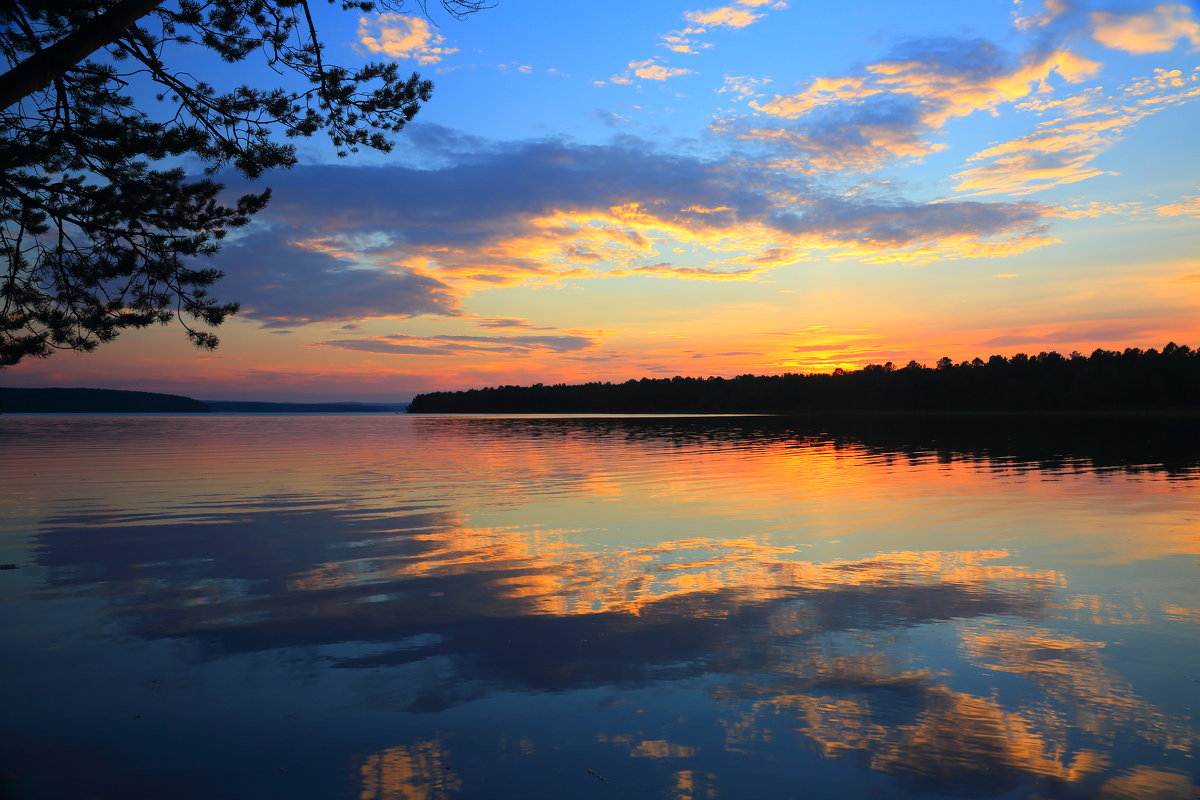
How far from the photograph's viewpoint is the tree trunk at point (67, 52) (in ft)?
26.5

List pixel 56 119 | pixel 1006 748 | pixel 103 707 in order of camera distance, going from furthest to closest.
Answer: pixel 56 119
pixel 103 707
pixel 1006 748

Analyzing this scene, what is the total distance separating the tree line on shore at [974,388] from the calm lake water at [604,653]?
13480cm

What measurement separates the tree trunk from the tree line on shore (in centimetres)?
15048

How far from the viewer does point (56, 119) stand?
9.78 metres

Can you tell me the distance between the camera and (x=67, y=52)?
8.29 metres

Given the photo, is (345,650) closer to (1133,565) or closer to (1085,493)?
(1133,565)

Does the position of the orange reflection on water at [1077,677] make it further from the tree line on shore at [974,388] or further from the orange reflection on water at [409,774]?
the tree line on shore at [974,388]

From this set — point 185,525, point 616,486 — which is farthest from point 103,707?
point 616,486

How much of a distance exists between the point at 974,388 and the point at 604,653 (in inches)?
6141

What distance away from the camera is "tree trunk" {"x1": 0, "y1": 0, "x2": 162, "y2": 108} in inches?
317

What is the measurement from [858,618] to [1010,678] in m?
2.15

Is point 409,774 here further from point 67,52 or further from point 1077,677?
point 67,52

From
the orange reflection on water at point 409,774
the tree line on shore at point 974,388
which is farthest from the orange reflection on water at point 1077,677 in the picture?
the tree line on shore at point 974,388

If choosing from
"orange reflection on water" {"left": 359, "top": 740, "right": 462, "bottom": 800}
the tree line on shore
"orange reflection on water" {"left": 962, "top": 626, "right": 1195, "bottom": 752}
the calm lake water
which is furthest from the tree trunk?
the tree line on shore
